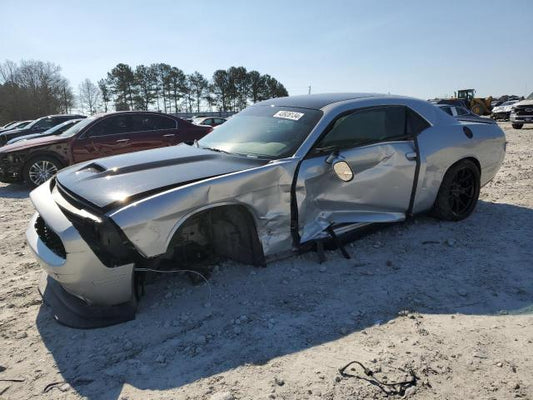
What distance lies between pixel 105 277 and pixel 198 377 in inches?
36.0

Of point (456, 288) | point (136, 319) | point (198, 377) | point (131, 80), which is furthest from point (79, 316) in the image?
point (131, 80)

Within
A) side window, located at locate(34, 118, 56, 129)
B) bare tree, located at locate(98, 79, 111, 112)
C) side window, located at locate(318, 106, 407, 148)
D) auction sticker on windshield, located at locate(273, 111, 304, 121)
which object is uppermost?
bare tree, located at locate(98, 79, 111, 112)

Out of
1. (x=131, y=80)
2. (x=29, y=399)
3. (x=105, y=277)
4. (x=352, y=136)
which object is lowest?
(x=29, y=399)

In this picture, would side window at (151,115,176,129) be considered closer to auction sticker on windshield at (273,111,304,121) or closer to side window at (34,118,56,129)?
auction sticker on windshield at (273,111,304,121)

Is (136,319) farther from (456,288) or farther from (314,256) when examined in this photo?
(456,288)

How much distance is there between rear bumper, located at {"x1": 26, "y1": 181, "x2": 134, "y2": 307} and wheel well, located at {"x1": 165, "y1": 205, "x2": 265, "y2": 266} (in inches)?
22.4

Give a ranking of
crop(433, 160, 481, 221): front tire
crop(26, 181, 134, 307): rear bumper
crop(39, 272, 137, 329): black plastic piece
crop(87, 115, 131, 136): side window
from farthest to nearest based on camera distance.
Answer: crop(87, 115, 131, 136): side window
crop(433, 160, 481, 221): front tire
crop(39, 272, 137, 329): black plastic piece
crop(26, 181, 134, 307): rear bumper

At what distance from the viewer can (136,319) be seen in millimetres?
2957

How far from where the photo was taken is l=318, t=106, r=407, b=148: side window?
3.84 metres

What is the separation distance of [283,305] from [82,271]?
1411 mm

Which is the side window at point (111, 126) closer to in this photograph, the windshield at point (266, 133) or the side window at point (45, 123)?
the windshield at point (266, 133)

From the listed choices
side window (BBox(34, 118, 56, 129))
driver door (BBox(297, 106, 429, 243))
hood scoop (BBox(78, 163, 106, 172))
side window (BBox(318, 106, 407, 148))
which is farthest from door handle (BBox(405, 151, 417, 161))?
side window (BBox(34, 118, 56, 129))

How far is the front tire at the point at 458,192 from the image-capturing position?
15.4 feet

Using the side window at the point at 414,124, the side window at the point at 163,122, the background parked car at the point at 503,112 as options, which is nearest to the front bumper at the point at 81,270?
the side window at the point at 414,124
